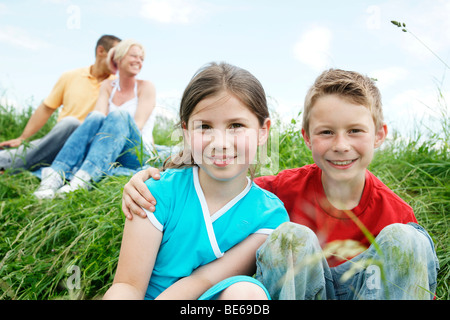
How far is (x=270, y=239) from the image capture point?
4.10 ft

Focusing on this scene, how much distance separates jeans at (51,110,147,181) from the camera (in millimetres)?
3193

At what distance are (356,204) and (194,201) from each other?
649 millimetres

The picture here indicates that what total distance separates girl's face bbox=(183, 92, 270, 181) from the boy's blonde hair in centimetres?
35

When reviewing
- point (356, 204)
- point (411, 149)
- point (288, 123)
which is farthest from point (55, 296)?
point (411, 149)

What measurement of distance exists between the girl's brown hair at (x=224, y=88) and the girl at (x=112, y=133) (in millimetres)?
1301

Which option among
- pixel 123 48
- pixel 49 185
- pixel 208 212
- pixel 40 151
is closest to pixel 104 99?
pixel 123 48

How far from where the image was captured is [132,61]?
12.6ft

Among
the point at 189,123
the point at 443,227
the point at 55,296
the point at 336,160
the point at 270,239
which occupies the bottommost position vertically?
the point at 55,296

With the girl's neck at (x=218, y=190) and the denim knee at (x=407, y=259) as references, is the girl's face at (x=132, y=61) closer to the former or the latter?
the girl's neck at (x=218, y=190)

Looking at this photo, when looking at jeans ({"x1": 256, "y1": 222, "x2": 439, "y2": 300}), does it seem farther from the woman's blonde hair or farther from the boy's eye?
the woman's blonde hair

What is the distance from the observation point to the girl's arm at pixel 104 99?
385 centimetres

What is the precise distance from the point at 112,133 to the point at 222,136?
206 centimetres

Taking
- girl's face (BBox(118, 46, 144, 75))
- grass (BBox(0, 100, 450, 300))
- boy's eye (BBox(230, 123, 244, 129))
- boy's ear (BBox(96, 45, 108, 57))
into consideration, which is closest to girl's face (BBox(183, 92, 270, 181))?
boy's eye (BBox(230, 123, 244, 129))

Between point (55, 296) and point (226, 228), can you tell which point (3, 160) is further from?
point (226, 228)
